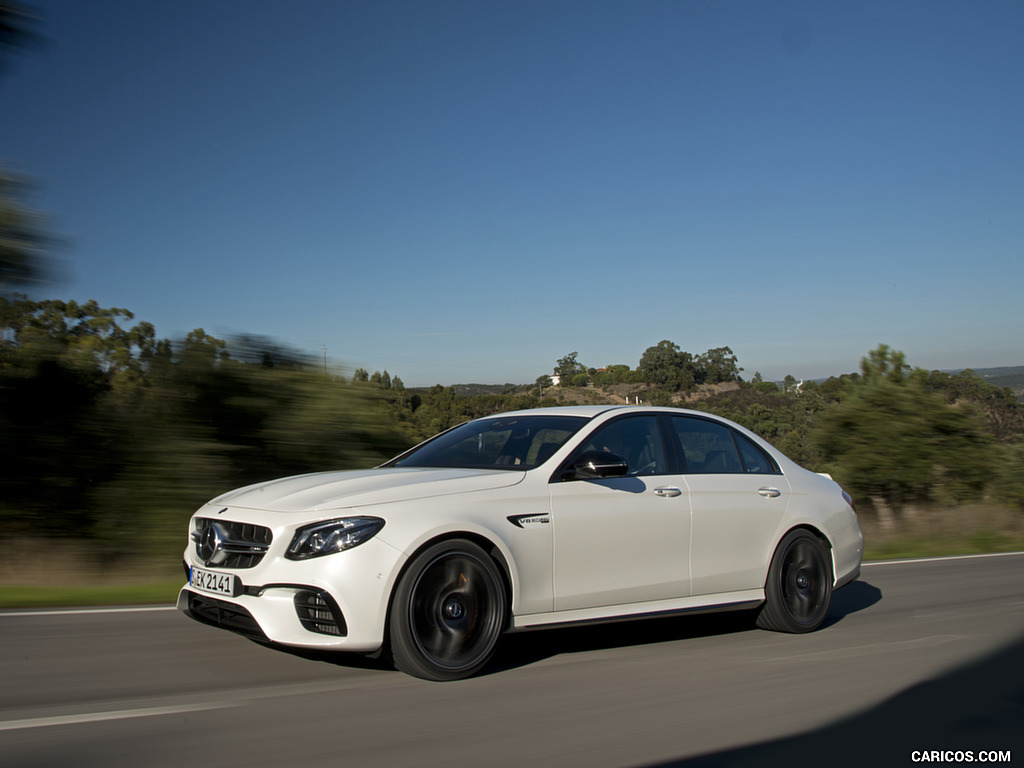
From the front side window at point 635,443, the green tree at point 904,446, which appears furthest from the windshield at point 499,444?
the green tree at point 904,446

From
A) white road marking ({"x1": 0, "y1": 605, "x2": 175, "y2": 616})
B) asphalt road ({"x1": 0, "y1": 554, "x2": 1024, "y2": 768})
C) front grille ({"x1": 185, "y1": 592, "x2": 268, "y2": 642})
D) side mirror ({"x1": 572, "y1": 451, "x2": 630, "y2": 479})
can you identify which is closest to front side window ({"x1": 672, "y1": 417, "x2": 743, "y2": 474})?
side mirror ({"x1": 572, "y1": 451, "x2": 630, "y2": 479})

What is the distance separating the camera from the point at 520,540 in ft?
17.0

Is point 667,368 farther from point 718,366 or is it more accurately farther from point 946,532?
point 946,532

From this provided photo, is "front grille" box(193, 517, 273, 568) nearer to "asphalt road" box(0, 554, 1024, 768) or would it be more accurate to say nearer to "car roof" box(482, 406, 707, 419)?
"asphalt road" box(0, 554, 1024, 768)

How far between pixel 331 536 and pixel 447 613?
0.77 m

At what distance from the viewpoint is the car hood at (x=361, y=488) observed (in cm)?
486

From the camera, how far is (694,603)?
6.01 m

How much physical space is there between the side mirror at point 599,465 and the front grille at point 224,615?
2.09 meters

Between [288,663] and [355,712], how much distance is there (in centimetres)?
102

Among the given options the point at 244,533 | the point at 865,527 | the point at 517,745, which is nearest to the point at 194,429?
the point at 244,533

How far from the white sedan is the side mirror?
0.01m

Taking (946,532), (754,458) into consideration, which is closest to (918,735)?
(754,458)

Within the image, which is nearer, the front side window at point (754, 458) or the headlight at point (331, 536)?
the headlight at point (331, 536)

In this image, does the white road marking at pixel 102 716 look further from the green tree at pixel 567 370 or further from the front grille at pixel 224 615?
the green tree at pixel 567 370
